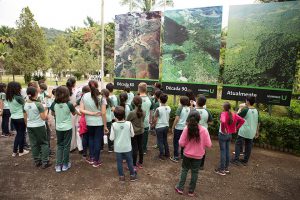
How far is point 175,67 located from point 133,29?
2832 mm

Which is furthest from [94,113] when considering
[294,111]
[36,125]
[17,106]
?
[294,111]

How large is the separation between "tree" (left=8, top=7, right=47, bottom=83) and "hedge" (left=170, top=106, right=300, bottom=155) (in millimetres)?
26021

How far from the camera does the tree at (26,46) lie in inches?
1032

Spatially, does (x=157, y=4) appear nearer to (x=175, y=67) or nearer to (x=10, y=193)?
(x=175, y=67)

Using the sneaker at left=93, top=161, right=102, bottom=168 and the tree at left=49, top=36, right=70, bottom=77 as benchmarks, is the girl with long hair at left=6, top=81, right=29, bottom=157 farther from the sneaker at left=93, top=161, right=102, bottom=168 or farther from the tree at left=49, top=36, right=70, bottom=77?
the tree at left=49, top=36, right=70, bottom=77

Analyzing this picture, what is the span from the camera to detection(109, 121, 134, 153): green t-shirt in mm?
4703

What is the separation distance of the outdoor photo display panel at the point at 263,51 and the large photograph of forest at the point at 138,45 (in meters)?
3.22

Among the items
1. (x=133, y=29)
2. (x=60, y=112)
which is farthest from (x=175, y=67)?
(x=60, y=112)

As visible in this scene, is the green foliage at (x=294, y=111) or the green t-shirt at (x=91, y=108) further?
the green foliage at (x=294, y=111)

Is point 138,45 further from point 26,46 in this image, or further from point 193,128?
point 26,46

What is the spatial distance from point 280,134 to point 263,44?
9.69ft

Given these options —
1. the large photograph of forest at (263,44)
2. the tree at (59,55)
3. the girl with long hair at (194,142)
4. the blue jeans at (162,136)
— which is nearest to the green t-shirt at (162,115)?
the blue jeans at (162,136)

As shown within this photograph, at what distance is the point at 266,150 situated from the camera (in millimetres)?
7418

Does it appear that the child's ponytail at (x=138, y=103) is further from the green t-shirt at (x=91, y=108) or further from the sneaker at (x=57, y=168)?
the sneaker at (x=57, y=168)
